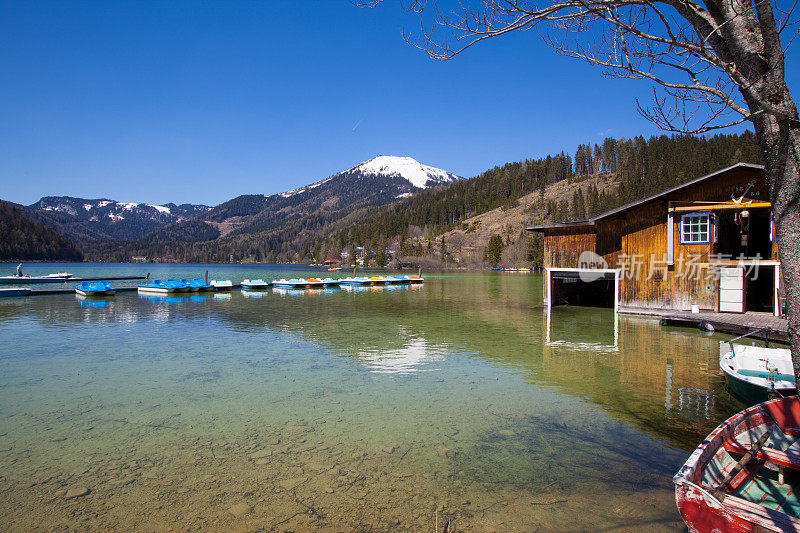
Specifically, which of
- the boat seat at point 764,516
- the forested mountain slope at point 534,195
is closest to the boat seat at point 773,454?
the boat seat at point 764,516

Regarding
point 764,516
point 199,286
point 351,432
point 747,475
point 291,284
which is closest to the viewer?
point 764,516

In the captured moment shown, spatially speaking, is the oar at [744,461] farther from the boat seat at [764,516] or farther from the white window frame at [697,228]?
the white window frame at [697,228]

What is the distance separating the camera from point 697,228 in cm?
2305

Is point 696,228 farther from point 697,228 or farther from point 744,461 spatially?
point 744,461

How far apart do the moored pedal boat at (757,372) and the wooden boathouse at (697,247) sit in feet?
42.1

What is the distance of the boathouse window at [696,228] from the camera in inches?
890

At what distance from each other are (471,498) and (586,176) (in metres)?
177

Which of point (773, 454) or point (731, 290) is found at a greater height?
point (731, 290)

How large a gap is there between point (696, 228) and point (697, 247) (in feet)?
3.37

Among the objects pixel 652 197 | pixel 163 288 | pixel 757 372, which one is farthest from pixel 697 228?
pixel 163 288

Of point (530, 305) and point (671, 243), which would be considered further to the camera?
point (530, 305)

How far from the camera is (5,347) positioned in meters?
16.5

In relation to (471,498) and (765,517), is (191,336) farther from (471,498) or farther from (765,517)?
(765,517)

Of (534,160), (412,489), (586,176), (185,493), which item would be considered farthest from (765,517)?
(534,160)
